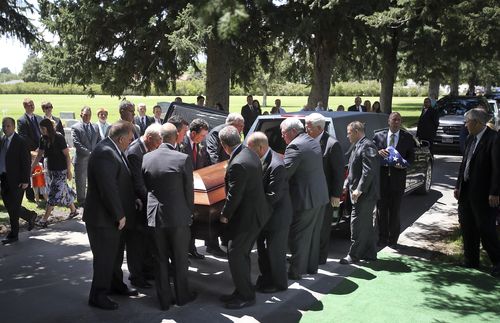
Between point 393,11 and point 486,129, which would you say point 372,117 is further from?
point 393,11

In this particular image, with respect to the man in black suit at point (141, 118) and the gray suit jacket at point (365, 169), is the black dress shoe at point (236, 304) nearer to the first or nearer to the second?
the gray suit jacket at point (365, 169)

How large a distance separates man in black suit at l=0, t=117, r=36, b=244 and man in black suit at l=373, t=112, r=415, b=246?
16.9 feet

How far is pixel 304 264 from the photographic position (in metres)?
6.24

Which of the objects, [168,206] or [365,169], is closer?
[168,206]

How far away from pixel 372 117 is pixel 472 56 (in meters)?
15.1

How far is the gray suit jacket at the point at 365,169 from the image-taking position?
653 cm

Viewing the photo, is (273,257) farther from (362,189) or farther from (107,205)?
(107,205)

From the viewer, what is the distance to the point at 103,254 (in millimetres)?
5141

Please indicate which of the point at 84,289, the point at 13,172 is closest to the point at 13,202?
the point at 13,172

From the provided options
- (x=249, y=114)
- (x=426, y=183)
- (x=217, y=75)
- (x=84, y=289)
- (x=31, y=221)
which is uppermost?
(x=217, y=75)

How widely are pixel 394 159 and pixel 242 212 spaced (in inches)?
122

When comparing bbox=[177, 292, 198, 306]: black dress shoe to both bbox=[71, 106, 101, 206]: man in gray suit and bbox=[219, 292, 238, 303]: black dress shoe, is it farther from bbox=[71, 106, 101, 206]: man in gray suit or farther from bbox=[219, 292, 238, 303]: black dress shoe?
bbox=[71, 106, 101, 206]: man in gray suit

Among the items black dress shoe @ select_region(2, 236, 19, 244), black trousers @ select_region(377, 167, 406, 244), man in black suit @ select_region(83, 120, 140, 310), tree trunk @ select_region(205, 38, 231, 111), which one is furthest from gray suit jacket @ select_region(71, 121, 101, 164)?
tree trunk @ select_region(205, 38, 231, 111)

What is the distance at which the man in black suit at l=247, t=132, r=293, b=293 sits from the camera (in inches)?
212
